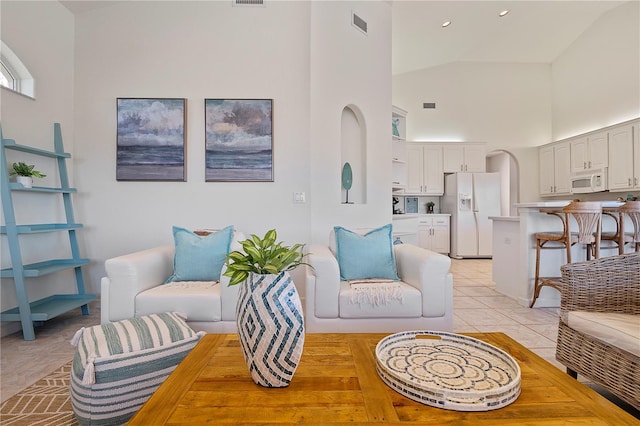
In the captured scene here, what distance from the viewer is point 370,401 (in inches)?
35.9

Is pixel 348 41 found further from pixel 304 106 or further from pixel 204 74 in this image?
pixel 204 74

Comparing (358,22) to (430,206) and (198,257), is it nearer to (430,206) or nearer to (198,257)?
(198,257)

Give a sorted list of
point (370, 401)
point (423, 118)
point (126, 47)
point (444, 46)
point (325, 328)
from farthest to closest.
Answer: point (423, 118), point (444, 46), point (126, 47), point (325, 328), point (370, 401)

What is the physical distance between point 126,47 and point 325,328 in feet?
11.0

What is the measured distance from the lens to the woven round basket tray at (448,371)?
0.89 meters

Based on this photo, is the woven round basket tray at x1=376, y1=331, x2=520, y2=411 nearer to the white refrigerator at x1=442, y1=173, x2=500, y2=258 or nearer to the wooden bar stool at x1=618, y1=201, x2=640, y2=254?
the wooden bar stool at x1=618, y1=201, x2=640, y2=254

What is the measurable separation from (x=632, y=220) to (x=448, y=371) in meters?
3.21

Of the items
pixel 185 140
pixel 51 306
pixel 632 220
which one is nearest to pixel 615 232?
pixel 632 220

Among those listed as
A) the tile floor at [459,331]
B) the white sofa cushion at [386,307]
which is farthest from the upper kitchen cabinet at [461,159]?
the white sofa cushion at [386,307]

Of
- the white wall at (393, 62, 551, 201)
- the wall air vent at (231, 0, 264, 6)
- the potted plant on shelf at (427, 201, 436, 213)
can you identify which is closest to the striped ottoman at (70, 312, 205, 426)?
the wall air vent at (231, 0, 264, 6)

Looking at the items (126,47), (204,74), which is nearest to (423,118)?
(204,74)

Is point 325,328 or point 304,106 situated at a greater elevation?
point 304,106

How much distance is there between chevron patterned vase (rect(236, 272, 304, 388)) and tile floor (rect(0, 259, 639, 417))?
1.67 m

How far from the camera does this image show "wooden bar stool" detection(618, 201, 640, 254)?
9.55 feet
